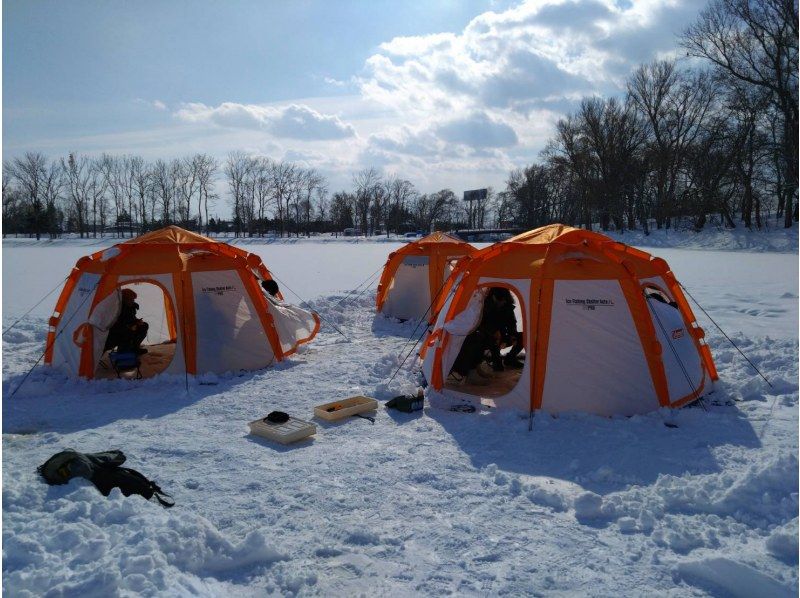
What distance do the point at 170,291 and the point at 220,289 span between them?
666mm

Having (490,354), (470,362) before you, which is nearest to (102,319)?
(470,362)

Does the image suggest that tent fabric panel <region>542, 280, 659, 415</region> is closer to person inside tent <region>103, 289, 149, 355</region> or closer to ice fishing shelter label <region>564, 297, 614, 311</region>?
ice fishing shelter label <region>564, 297, 614, 311</region>

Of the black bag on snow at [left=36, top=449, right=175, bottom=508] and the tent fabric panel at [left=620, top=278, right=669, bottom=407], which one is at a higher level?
the tent fabric panel at [left=620, top=278, right=669, bottom=407]

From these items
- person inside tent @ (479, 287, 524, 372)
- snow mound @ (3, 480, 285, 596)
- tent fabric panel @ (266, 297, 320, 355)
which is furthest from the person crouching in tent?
snow mound @ (3, 480, 285, 596)

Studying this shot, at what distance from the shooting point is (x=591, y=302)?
628 centimetres

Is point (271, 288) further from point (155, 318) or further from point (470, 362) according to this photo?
point (470, 362)

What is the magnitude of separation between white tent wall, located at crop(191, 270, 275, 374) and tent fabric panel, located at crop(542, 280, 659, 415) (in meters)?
4.19

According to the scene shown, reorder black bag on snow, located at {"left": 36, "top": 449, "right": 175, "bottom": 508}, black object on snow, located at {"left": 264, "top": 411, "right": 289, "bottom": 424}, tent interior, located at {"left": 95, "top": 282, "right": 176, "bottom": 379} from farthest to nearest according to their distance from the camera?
tent interior, located at {"left": 95, "top": 282, "right": 176, "bottom": 379}
black object on snow, located at {"left": 264, "top": 411, "right": 289, "bottom": 424}
black bag on snow, located at {"left": 36, "top": 449, "right": 175, "bottom": 508}

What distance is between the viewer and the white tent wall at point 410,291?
40.2 feet

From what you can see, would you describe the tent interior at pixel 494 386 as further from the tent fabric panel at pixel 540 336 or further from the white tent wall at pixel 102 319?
the white tent wall at pixel 102 319

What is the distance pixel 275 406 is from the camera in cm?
677

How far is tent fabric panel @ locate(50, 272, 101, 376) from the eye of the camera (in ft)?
25.1

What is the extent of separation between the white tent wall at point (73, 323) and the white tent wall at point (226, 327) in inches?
52.9

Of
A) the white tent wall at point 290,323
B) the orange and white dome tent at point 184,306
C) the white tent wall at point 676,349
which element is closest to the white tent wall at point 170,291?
the orange and white dome tent at point 184,306
